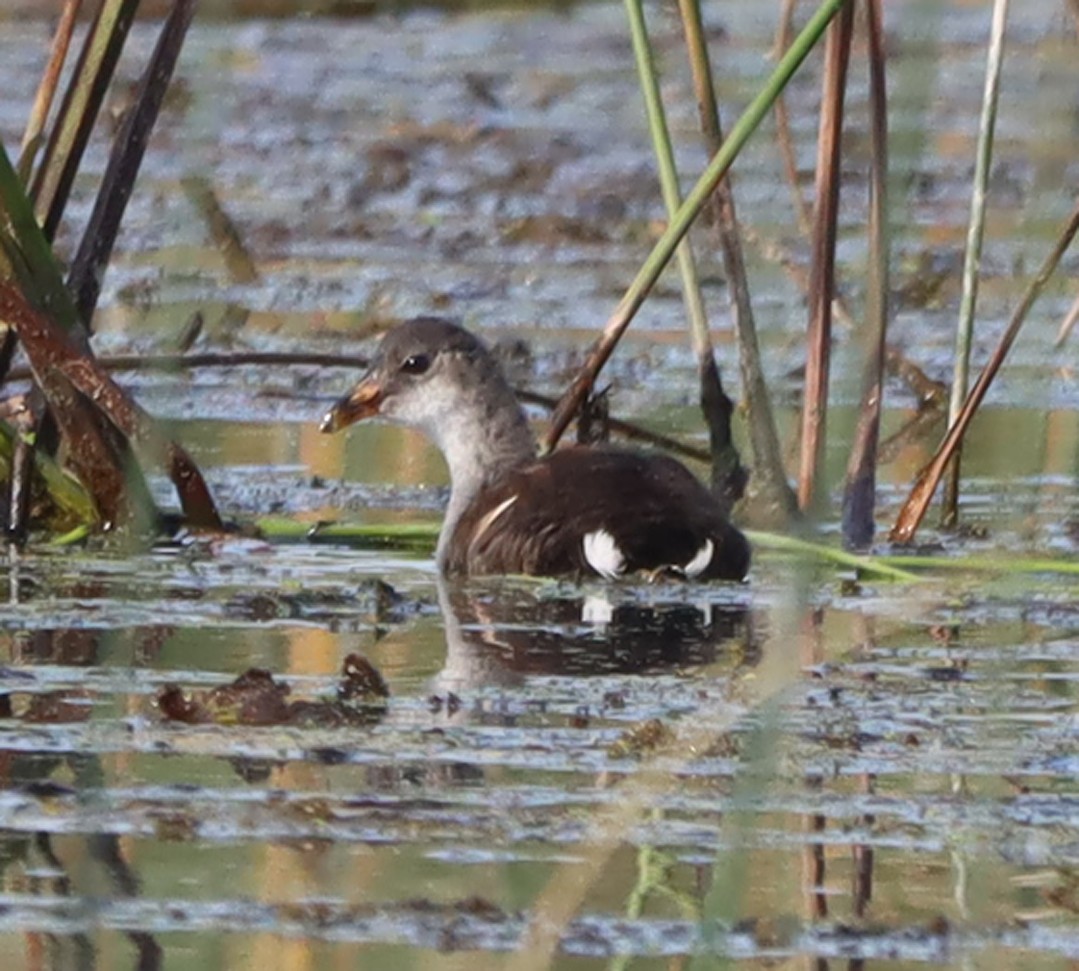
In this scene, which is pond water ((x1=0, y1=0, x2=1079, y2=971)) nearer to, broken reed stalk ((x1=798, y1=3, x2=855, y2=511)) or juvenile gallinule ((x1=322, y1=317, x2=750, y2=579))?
juvenile gallinule ((x1=322, y1=317, x2=750, y2=579))

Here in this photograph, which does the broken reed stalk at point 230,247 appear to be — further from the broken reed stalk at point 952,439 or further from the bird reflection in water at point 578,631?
the bird reflection in water at point 578,631

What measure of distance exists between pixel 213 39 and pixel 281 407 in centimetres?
489

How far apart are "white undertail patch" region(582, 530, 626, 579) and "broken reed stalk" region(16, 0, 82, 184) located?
1397 mm

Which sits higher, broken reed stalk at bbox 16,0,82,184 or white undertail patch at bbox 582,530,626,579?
broken reed stalk at bbox 16,0,82,184

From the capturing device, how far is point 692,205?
629 cm

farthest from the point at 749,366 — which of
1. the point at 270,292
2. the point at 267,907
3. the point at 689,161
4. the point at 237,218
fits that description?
the point at 689,161

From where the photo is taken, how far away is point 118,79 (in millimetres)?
15516

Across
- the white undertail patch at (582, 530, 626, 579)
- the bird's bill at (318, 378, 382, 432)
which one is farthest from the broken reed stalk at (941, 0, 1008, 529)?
the bird's bill at (318, 378, 382, 432)

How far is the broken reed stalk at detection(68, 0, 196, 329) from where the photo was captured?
21.4 ft

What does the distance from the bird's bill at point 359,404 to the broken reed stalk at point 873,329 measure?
46.3 inches

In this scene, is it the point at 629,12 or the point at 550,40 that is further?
the point at 550,40

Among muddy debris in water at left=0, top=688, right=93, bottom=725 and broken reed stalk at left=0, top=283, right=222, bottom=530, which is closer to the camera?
muddy debris in water at left=0, top=688, right=93, bottom=725

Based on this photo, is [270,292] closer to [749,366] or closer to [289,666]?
[749,366]

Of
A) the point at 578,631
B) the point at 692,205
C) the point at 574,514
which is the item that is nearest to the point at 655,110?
the point at 692,205
